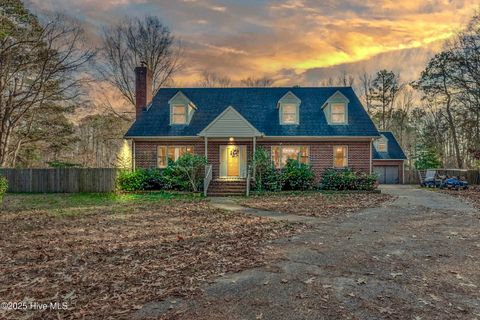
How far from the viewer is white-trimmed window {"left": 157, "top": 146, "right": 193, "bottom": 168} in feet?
67.4

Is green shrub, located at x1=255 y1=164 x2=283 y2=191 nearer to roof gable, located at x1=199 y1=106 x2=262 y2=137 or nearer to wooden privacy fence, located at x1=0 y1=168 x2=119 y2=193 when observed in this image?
roof gable, located at x1=199 y1=106 x2=262 y2=137

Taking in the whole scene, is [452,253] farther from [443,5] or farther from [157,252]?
[443,5]

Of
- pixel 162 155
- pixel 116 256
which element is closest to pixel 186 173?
pixel 162 155

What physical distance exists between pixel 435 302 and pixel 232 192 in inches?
572

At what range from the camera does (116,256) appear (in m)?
5.90

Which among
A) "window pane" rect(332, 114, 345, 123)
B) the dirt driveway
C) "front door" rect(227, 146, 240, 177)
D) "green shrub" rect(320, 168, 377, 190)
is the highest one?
"window pane" rect(332, 114, 345, 123)

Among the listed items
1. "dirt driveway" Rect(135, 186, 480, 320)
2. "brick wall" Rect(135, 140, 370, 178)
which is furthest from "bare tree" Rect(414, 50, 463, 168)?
"dirt driveway" Rect(135, 186, 480, 320)

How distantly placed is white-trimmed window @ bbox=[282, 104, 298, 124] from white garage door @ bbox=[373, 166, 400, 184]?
16.9m

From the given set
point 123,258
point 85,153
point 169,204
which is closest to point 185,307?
point 123,258

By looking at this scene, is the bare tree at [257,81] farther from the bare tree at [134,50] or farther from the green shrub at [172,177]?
the green shrub at [172,177]

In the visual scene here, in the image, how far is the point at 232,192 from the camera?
18109 millimetres

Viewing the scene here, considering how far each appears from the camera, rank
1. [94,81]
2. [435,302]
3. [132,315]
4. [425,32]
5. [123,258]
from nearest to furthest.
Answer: [132,315] → [435,302] → [123,258] → [425,32] → [94,81]

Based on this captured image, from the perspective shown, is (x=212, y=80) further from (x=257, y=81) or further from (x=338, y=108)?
(x=338, y=108)

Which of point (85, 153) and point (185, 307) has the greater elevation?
point (85, 153)
